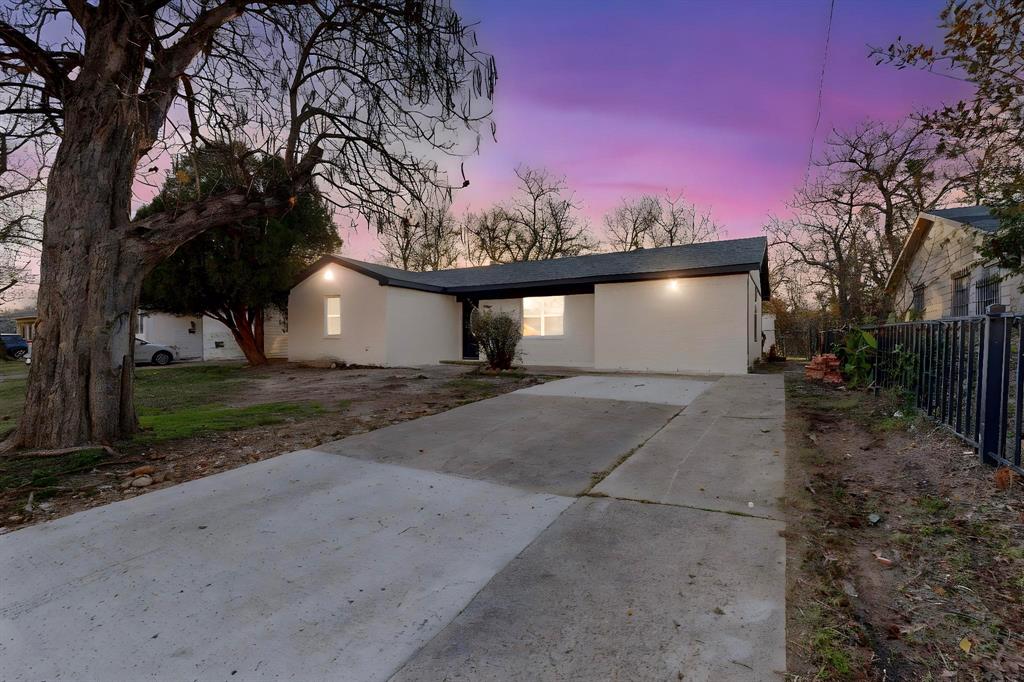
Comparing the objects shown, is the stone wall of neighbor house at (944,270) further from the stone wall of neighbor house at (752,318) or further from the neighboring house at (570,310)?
the neighboring house at (570,310)

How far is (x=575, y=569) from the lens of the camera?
2.50 metres

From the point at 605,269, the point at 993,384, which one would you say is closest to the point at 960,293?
the point at 605,269

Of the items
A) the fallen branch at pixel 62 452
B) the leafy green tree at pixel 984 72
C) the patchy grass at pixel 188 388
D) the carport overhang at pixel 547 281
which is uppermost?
the leafy green tree at pixel 984 72

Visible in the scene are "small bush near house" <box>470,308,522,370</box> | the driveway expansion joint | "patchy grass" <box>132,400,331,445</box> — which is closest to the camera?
the driveway expansion joint

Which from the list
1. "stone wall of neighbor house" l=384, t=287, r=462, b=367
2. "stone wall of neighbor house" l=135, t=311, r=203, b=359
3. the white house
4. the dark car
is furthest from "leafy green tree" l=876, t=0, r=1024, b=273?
the dark car

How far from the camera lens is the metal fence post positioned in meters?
3.68

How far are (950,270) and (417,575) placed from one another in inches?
538

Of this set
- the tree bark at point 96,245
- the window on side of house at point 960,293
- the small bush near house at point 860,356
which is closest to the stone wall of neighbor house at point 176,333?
the tree bark at point 96,245

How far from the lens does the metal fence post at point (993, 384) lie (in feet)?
12.1

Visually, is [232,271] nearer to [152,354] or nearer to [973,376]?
[152,354]

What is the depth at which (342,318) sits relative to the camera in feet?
53.2

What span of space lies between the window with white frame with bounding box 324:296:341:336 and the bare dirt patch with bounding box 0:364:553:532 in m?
3.87

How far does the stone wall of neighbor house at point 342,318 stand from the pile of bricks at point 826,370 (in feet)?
37.7

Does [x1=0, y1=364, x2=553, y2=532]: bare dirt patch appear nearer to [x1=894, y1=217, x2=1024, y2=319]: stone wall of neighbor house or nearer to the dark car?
[x1=894, y1=217, x2=1024, y2=319]: stone wall of neighbor house
